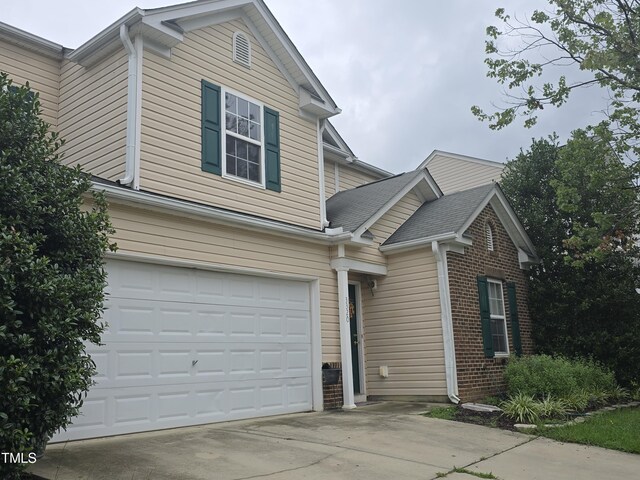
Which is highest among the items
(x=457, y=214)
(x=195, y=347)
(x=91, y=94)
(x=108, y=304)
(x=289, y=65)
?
(x=289, y=65)

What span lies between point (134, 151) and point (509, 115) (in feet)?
24.1

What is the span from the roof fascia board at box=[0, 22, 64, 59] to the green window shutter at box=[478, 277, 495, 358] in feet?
31.5

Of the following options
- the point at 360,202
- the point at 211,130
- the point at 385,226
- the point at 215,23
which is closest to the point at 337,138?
the point at 360,202

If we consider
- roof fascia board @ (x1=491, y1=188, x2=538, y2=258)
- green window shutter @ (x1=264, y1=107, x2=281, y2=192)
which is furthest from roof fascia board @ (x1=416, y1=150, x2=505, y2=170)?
green window shutter @ (x1=264, y1=107, x2=281, y2=192)

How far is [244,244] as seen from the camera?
9812 mm

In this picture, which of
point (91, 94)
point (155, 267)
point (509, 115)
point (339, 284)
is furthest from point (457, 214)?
point (91, 94)

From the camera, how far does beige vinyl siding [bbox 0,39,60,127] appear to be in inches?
404

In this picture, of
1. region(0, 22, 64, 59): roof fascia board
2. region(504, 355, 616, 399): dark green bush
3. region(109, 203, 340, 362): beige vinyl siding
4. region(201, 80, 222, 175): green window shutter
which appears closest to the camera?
region(109, 203, 340, 362): beige vinyl siding

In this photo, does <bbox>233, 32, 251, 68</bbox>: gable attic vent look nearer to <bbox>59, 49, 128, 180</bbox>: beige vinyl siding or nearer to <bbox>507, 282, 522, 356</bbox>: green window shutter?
<bbox>59, 49, 128, 180</bbox>: beige vinyl siding

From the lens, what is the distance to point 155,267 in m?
8.52

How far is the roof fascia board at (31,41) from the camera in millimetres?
10133

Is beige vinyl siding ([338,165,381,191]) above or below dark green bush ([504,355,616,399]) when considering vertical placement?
above

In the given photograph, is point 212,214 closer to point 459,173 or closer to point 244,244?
point 244,244

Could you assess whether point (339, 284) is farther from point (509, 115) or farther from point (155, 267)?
point (509, 115)
